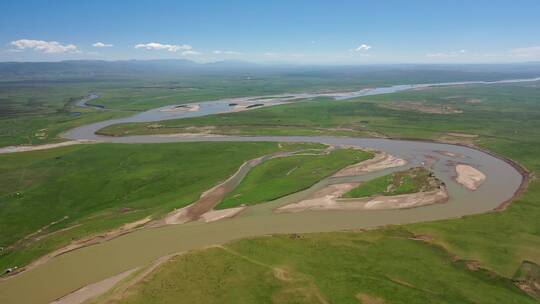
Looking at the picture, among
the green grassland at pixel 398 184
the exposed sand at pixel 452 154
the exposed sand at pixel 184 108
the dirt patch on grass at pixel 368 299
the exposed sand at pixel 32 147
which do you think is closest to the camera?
the dirt patch on grass at pixel 368 299

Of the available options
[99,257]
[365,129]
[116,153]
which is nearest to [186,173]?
[116,153]

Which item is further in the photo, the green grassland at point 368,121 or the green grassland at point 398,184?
the green grassland at point 368,121

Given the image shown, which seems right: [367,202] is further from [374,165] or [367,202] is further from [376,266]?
[374,165]

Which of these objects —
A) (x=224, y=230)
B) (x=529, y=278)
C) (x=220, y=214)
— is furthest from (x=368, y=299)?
(x=220, y=214)

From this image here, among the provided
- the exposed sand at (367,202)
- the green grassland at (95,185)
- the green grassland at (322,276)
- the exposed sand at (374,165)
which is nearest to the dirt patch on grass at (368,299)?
the green grassland at (322,276)

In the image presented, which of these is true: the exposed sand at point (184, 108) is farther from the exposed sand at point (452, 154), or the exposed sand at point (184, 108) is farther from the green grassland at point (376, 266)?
the green grassland at point (376, 266)

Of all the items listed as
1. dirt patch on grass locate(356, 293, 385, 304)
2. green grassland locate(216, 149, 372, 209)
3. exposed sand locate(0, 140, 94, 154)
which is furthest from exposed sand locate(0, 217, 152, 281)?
exposed sand locate(0, 140, 94, 154)

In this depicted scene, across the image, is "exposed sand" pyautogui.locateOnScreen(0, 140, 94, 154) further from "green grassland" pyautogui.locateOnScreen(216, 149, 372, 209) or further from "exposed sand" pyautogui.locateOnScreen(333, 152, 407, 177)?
"exposed sand" pyautogui.locateOnScreen(333, 152, 407, 177)
